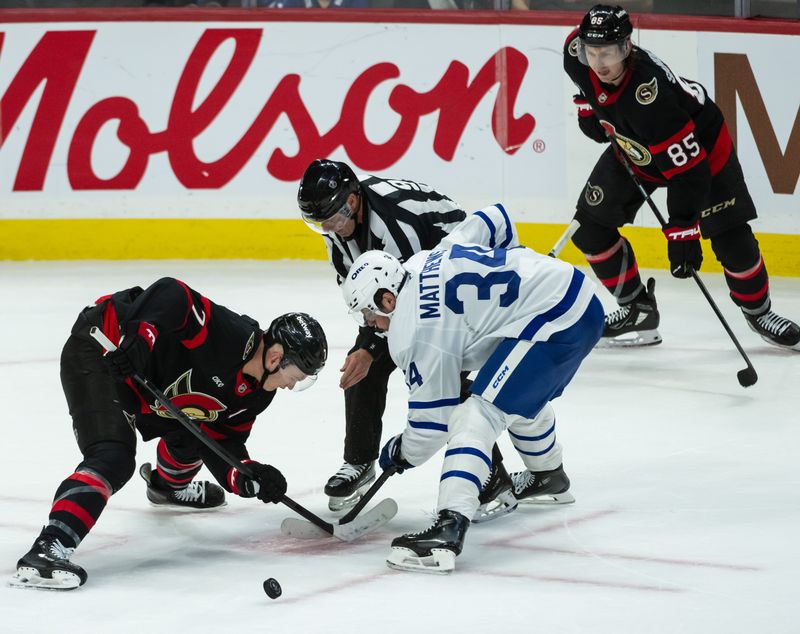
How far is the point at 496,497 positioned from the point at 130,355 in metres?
1.22

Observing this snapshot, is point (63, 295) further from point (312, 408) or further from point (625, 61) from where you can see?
point (625, 61)

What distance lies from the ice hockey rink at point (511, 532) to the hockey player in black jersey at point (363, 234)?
0.44ft

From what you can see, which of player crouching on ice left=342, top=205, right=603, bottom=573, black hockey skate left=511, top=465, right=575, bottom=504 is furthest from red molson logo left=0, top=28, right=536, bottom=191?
player crouching on ice left=342, top=205, right=603, bottom=573

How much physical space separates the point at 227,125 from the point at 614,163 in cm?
291

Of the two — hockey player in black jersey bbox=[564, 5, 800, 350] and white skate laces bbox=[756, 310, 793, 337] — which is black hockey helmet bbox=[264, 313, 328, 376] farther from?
white skate laces bbox=[756, 310, 793, 337]

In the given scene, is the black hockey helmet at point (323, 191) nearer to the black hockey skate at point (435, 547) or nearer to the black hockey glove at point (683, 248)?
the black hockey skate at point (435, 547)

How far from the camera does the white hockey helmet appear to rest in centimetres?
361

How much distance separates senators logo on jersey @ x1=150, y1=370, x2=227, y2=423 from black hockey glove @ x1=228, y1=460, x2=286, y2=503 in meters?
0.18

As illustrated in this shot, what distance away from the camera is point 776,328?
627cm

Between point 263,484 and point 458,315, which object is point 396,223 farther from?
point 263,484

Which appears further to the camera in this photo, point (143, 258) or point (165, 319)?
point (143, 258)

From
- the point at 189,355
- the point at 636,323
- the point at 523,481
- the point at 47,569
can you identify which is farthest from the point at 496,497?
the point at 636,323

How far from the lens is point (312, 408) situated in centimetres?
550

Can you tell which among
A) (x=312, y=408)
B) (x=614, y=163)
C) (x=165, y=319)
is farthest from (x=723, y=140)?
(x=165, y=319)
